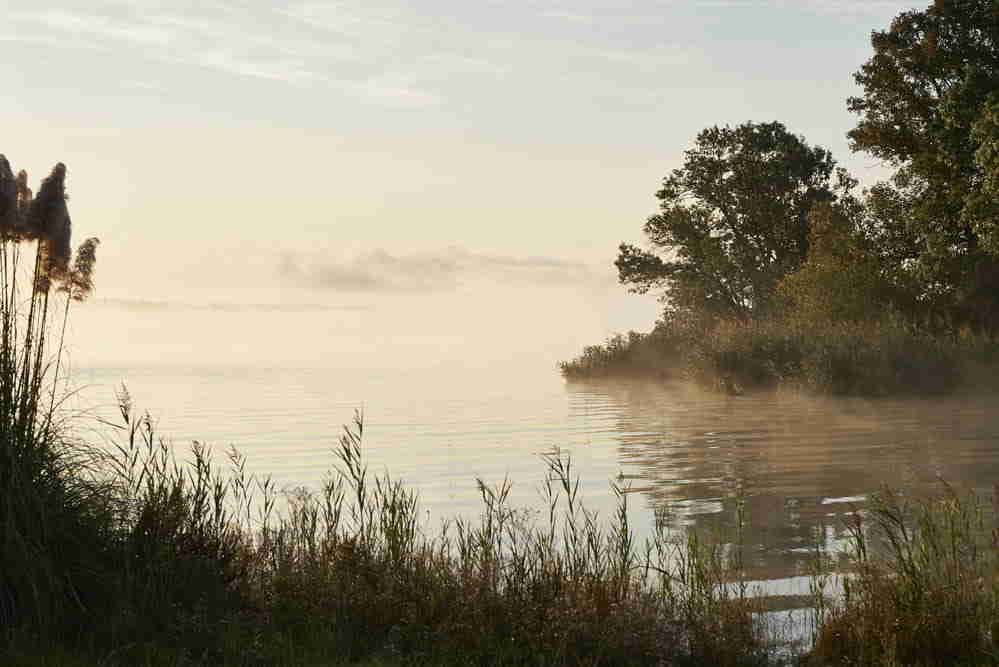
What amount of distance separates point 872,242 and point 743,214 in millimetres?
16474

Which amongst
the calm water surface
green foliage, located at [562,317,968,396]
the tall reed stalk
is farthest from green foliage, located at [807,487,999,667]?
green foliage, located at [562,317,968,396]

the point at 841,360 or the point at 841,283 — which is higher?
the point at 841,283

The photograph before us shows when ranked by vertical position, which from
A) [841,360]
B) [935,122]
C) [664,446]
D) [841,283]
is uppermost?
[935,122]

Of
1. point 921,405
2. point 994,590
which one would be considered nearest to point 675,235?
point 921,405

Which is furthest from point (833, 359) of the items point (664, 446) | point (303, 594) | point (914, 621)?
point (303, 594)

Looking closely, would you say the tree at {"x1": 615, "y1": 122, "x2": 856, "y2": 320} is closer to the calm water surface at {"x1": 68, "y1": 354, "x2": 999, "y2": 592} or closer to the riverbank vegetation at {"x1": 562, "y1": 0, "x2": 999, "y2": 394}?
the riverbank vegetation at {"x1": 562, "y1": 0, "x2": 999, "y2": 394}

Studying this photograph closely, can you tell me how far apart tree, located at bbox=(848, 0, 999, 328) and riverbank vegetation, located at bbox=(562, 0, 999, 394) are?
0.05m

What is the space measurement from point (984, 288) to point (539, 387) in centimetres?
1910

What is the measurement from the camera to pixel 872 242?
41312 mm

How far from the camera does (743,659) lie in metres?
7.24

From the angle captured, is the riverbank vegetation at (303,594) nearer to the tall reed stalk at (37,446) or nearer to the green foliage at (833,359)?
the tall reed stalk at (37,446)

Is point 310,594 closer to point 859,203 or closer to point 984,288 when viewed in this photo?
point 984,288

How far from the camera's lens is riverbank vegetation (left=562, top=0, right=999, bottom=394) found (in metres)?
34.9

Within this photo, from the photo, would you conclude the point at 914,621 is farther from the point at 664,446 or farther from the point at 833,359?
the point at 833,359
